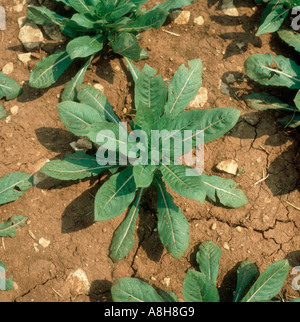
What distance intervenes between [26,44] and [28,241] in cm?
174

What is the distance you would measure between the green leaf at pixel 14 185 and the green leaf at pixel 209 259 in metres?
1.48

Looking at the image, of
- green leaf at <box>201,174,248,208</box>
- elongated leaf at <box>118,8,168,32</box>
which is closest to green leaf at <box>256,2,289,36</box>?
elongated leaf at <box>118,8,168,32</box>

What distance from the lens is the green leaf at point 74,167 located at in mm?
2789

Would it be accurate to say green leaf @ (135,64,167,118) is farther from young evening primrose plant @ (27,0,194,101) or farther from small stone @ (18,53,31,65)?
small stone @ (18,53,31,65)

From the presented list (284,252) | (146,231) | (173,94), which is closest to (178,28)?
(173,94)

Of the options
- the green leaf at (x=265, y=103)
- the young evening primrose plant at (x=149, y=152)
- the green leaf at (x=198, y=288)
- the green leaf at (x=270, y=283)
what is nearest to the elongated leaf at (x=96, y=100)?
the young evening primrose plant at (x=149, y=152)

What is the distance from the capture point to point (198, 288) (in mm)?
2549

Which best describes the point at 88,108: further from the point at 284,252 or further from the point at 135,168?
the point at 284,252

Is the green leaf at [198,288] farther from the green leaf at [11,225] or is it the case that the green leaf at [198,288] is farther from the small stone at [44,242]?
the green leaf at [11,225]

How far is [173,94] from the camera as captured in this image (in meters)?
2.97

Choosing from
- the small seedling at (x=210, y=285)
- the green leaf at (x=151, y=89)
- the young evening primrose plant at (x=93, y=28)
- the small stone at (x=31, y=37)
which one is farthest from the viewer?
the small stone at (x=31, y=37)

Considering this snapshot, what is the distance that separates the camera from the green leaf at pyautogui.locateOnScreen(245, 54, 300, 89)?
127 inches

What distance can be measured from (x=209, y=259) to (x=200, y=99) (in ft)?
4.53

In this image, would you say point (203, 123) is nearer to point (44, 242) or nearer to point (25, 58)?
point (44, 242)
